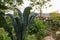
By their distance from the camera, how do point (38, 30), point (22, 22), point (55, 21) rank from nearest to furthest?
point (22, 22) < point (38, 30) < point (55, 21)

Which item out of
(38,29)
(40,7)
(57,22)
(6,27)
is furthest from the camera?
(40,7)

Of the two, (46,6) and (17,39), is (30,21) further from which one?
(46,6)

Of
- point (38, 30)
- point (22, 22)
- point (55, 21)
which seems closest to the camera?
point (22, 22)

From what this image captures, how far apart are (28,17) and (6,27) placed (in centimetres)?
106

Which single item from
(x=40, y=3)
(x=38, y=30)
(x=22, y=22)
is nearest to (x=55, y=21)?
(x=40, y=3)

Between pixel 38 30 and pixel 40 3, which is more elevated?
pixel 40 3

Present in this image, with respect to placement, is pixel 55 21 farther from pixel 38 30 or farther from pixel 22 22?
pixel 22 22

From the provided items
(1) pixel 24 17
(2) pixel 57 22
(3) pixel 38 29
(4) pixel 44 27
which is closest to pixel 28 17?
(1) pixel 24 17

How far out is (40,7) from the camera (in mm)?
16844

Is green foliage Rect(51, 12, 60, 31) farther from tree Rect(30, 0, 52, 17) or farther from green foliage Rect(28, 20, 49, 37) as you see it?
green foliage Rect(28, 20, 49, 37)

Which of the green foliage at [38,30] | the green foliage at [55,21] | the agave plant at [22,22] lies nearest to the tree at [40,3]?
the green foliage at [55,21]

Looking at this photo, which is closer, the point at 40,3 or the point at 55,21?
the point at 55,21

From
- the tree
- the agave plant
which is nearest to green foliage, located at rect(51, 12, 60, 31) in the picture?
the tree

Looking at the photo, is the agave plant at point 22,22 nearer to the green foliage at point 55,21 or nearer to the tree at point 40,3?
the green foliage at point 55,21
